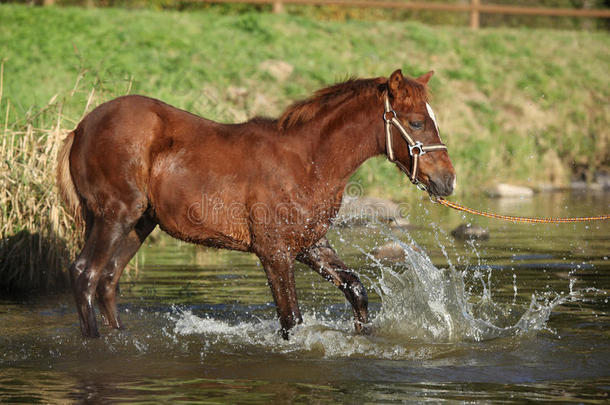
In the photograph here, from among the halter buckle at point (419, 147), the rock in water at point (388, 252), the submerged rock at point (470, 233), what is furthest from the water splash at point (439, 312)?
the submerged rock at point (470, 233)

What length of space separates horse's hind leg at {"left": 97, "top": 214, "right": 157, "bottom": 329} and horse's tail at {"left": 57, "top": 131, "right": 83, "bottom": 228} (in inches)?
17.9

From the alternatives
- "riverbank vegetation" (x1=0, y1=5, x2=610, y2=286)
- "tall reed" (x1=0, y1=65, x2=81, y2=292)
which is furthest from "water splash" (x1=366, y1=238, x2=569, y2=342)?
"riverbank vegetation" (x1=0, y1=5, x2=610, y2=286)

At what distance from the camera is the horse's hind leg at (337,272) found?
6.68 m

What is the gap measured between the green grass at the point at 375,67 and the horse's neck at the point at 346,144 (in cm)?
767

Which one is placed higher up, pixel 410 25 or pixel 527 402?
pixel 410 25

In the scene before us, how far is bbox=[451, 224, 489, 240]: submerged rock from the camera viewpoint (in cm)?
1144

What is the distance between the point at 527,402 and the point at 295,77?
14.4m

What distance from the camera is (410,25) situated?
23.2 meters

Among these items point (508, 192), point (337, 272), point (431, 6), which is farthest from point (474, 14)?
point (337, 272)

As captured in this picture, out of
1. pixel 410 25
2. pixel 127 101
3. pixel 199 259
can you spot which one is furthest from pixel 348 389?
pixel 410 25

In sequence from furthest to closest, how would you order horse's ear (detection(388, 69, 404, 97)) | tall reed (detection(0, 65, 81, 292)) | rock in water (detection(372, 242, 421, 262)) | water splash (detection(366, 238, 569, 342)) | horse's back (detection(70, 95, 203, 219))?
rock in water (detection(372, 242, 421, 262))
tall reed (detection(0, 65, 81, 292))
water splash (detection(366, 238, 569, 342))
horse's back (detection(70, 95, 203, 219))
horse's ear (detection(388, 69, 404, 97))

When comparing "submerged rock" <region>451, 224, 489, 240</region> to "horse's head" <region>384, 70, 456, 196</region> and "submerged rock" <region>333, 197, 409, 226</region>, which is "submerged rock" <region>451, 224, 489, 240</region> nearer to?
"submerged rock" <region>333, 197, 409, 226</region>

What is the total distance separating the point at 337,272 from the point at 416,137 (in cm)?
125

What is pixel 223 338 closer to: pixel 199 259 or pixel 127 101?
pixel 127 101
